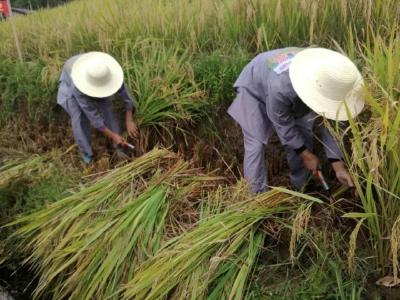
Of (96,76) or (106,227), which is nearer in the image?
(106,227)

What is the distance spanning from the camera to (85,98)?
11.0 feet

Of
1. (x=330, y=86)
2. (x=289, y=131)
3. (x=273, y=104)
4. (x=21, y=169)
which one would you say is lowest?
(x=21, y=169)

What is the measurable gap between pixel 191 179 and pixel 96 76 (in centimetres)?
94

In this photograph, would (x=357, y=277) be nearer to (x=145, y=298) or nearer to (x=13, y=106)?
(x=145, y=298)

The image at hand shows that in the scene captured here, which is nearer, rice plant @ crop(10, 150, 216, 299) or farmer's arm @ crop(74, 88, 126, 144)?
rice plant @ crop(10, 150, 216, 299)

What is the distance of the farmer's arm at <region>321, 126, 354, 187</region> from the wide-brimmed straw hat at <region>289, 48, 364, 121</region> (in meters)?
0.20

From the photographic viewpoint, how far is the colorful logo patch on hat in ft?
7.96

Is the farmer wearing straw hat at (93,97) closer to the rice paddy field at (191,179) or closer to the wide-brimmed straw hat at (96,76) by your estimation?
the wide-brimmed straw hat at (96,76)

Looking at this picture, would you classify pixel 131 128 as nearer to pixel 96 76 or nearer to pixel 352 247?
pixel 96 76

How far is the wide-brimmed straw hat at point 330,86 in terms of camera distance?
6.80 ft

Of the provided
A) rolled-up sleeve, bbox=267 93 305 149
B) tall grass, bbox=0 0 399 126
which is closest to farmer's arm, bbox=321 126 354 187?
rolled-up sleeve, bbox=267 93 305 149

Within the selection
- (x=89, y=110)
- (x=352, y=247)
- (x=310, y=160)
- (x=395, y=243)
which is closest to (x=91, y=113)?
(x=89, y=110)

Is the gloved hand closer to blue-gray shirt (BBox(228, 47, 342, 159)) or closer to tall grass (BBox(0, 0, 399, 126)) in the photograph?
blue-gray shirt (BBox(228, 47, 342, 159))

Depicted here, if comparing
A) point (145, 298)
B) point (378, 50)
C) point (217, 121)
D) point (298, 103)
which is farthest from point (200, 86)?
point (145, 298)
